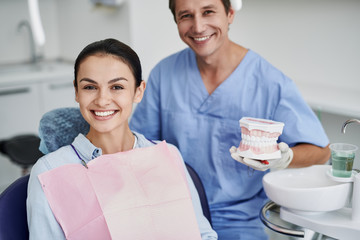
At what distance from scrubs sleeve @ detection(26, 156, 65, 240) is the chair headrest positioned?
0.73ft

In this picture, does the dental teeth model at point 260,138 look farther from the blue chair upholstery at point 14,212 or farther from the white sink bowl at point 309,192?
the blue chair upholstery at point 14,212

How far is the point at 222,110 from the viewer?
171 cm

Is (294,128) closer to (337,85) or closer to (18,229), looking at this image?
(18,229)

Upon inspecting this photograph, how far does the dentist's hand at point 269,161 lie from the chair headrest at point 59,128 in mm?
Answer: 466

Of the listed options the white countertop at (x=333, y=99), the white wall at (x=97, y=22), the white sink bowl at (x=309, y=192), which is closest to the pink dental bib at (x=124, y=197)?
the white sink bowl at (x=309, y=192)

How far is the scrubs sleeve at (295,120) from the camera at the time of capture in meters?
1.60

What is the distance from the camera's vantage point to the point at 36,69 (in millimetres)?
3662

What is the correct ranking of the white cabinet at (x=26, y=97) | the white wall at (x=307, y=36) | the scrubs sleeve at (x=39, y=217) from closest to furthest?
1. the scrubs sleeve at (x=39, y=217)
2. the white wall at (x=307, y=36)
3. the white cabinet at (x=26, y=97)

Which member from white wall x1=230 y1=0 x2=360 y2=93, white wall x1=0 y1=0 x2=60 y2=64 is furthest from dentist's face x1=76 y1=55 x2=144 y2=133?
white wall x1=0 y1=0 x2=60 y2=64

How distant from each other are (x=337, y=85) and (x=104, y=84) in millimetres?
1979

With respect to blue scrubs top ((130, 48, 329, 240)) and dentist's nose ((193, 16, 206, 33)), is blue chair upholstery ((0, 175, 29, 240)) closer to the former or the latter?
blue scrubs top ((130, 48, 329, 240))

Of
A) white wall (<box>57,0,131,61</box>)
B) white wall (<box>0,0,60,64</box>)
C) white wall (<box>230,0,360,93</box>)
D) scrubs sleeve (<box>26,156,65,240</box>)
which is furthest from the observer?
white wall (<box>0,0,60,64</box>)

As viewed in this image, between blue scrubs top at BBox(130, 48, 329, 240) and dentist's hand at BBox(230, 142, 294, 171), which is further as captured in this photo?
blue scrubs top at BBox(130, 48, 329, 240)

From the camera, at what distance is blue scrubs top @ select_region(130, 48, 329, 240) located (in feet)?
5.38
